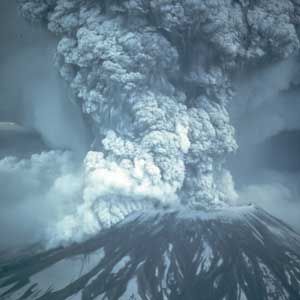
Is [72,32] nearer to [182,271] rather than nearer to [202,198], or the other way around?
[202,198]

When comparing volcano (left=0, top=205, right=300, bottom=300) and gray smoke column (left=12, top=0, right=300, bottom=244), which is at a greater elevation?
gray smoke column (left=12, top=0, right=300, bottom=244)

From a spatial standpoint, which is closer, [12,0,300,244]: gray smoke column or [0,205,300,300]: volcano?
[0,205,300,300]: volcano

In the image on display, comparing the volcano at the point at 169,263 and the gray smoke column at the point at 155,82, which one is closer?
the volcano at the point at 169,263

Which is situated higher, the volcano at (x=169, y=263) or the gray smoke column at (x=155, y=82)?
the gray smoke column at (x=155, y=82)

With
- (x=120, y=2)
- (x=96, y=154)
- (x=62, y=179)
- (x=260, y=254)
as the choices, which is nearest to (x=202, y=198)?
(x=260, y=254)

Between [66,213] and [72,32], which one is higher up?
[72,32]
